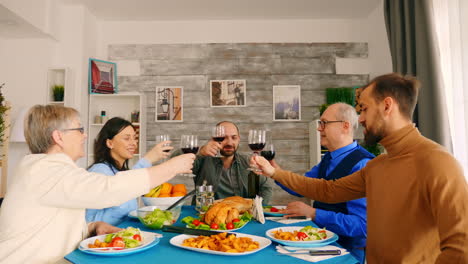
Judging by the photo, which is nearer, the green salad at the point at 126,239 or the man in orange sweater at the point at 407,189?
the man in orange sweater at the point at 407,189

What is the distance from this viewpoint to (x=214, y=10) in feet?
14.4

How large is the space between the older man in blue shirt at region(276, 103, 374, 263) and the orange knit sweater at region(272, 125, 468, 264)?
0.34 metres

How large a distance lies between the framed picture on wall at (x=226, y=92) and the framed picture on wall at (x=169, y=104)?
47 cm

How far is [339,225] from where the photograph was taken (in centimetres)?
183

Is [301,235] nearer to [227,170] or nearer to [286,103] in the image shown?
[227,170]

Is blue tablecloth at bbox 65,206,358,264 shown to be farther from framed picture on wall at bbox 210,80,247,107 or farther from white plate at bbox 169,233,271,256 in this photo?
framed picture on wall at bbox 210,80,247,107

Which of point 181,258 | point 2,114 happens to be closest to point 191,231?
point 181,258

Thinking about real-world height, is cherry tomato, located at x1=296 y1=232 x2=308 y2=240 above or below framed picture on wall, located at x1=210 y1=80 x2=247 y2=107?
below

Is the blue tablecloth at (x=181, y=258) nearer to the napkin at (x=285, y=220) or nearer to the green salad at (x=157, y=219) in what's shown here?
the green salad at (x=157, y=219)

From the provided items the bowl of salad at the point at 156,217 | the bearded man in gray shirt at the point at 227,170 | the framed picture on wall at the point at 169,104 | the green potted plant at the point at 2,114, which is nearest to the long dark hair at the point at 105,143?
the bearded man in gray shirt at the point at 227,170

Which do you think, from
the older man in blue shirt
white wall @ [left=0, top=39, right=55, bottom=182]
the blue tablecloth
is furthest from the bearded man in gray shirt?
white wall @ [left=0, top=39, right=55, bottom=182]

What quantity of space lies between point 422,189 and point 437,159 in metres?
0.13

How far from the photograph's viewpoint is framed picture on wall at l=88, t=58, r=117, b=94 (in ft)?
14.2

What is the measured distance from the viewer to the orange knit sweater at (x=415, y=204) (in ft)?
3.38
